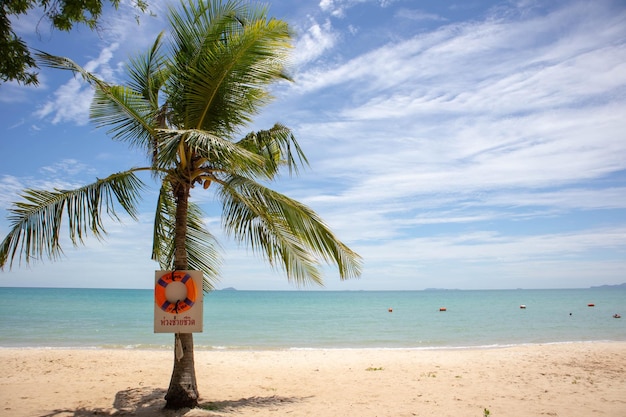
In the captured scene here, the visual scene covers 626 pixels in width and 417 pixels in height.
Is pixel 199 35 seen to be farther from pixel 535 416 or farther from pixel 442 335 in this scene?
pixel 442 335

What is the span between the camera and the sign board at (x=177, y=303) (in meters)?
5.44

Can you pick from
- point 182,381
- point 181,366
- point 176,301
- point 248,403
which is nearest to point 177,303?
point 176,301

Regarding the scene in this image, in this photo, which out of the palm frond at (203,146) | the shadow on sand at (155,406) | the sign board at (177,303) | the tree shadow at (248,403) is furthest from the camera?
the tree shadow at (248,403)

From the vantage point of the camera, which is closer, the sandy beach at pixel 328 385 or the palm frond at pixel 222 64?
the palm frond at pixel 222 64

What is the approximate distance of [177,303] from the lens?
18.0 ft

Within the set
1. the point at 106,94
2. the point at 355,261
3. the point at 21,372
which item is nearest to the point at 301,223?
the point at 355,261

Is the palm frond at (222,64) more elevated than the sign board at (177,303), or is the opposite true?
the palm frond at (222,64)

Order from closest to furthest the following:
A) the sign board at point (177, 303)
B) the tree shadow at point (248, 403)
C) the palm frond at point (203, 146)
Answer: the palm frond at point (203, 146), the sign board at point (177, 303), the tree shadow at point (248, 403)

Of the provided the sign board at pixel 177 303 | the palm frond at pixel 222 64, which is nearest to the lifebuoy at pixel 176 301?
the sign board at pixel 177 303

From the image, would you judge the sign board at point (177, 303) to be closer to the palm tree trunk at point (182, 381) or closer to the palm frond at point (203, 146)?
the palm tree trunk at point (182, 381)

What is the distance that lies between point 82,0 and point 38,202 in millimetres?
2289

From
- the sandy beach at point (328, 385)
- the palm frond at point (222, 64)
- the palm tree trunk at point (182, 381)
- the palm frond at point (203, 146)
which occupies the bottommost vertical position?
the sandy beach at point (328, 385)

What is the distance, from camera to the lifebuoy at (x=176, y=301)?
5465 millimetres

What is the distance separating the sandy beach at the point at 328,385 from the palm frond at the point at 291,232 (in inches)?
80.4
